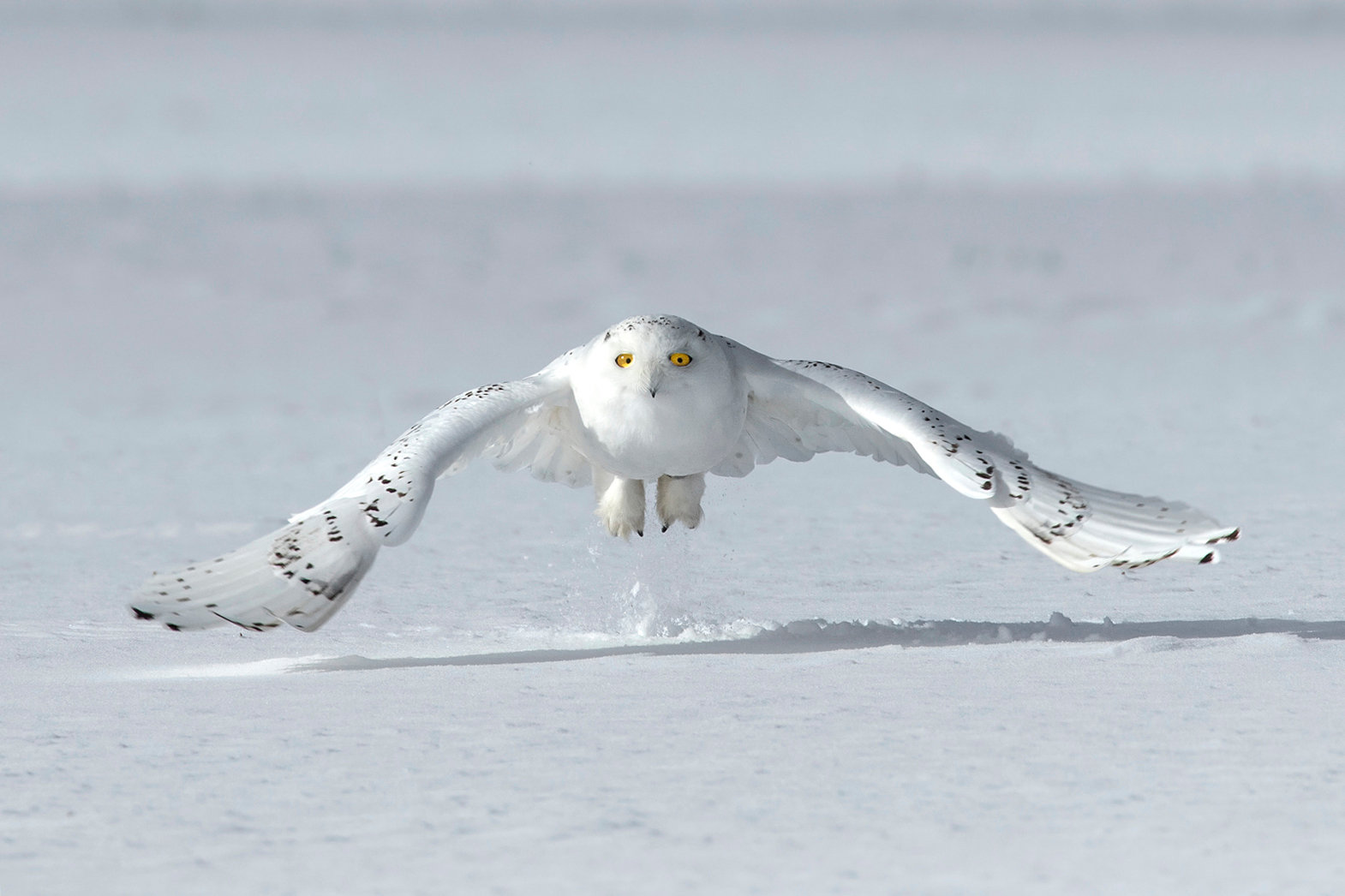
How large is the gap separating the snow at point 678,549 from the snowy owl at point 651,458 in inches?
12.8

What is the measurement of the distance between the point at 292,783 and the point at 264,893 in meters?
0.80

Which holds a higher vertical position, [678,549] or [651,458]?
[651,458]

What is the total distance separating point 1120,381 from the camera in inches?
532

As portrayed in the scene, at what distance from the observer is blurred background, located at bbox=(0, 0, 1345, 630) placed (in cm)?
861

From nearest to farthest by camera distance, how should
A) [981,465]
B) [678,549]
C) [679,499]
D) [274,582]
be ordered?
[274,582]
[981,465]
[679,499]
[678,549]

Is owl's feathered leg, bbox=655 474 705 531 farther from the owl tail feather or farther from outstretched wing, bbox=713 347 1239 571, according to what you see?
the owl tail feather

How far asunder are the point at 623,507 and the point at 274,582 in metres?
1.64

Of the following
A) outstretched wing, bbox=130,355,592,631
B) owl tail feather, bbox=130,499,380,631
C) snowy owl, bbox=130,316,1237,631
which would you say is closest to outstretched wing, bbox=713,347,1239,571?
snowy owl, bbox=130,316,1237,631

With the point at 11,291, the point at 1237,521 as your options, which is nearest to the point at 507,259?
the point at 11,291

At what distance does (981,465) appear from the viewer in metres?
6.30

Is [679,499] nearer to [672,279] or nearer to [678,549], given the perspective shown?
[678,549]

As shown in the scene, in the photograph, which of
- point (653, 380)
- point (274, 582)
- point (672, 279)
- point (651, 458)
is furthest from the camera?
point (672, 279)

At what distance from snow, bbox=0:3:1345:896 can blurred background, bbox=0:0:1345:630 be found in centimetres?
7

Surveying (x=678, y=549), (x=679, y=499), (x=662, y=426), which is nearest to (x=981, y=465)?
(x=662, y=426)
